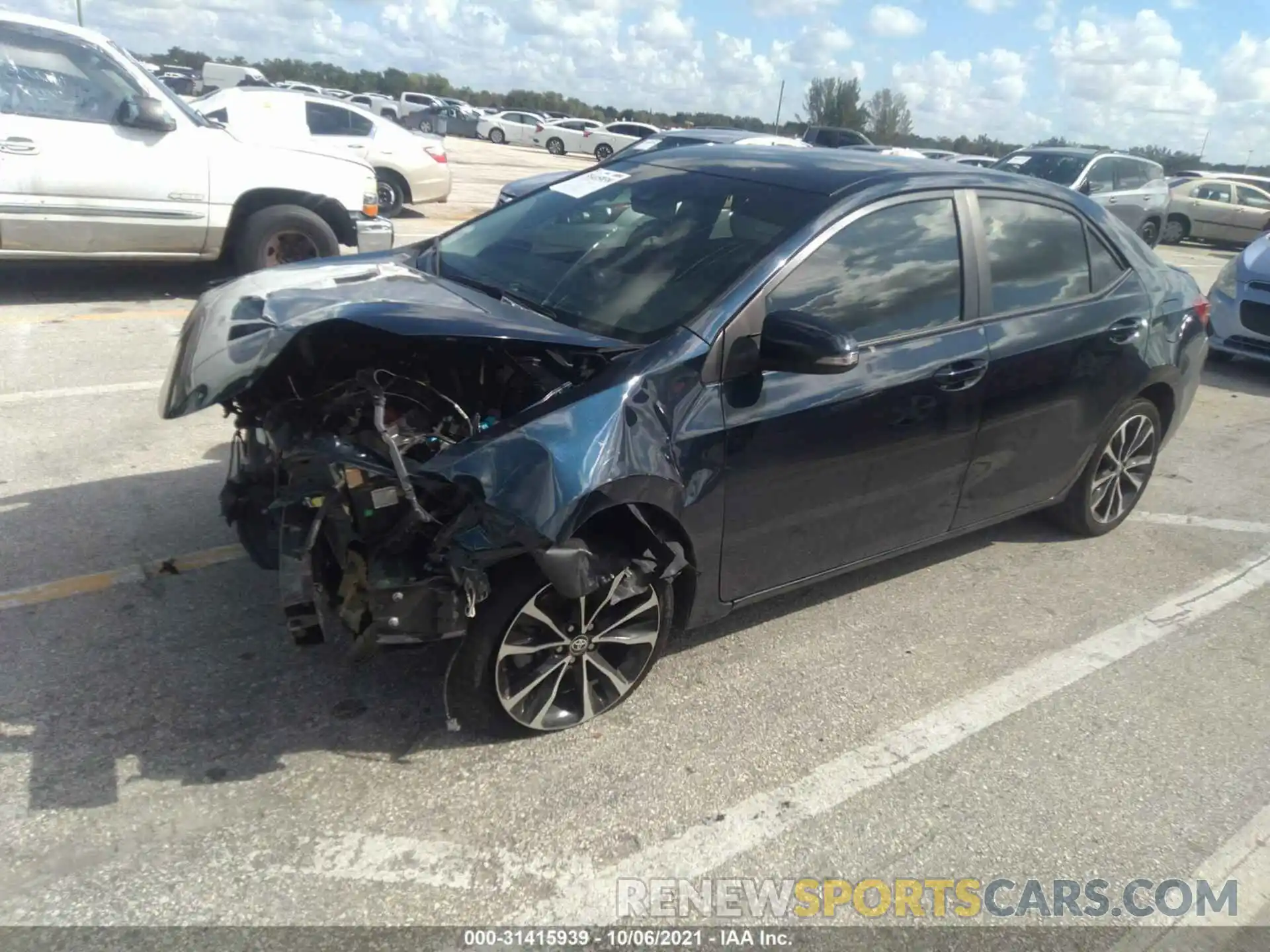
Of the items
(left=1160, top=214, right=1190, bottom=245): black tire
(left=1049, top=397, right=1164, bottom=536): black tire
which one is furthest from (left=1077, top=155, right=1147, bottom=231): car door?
(left=1049, top=397, right=1164, bottom=536): black tire

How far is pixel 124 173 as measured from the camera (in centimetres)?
738

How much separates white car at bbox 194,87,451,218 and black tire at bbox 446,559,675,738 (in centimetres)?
1012

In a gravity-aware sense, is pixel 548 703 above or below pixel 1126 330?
below

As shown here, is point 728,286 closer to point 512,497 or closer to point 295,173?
point 512,497

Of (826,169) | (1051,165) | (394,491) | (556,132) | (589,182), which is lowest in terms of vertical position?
(556,132)

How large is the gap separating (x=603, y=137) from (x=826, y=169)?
39.9 meters

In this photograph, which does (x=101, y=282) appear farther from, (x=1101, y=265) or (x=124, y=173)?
(x=1101, y=265)

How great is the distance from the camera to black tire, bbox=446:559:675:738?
2873 millimetres

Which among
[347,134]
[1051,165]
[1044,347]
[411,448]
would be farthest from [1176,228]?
[411,448]

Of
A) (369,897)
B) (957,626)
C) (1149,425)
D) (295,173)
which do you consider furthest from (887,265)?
(295,173)

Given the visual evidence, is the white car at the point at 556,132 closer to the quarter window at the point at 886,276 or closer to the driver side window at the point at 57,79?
the driver side window at the point at 57,79

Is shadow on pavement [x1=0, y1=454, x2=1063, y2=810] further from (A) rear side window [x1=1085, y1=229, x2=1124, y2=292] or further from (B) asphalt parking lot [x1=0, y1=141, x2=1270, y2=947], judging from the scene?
(A) rear side window [x1=1085, y1=229, x2=1124, y2=292]

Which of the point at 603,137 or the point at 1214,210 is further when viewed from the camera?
the point at 603,137

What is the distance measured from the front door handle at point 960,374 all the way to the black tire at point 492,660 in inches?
57.0
